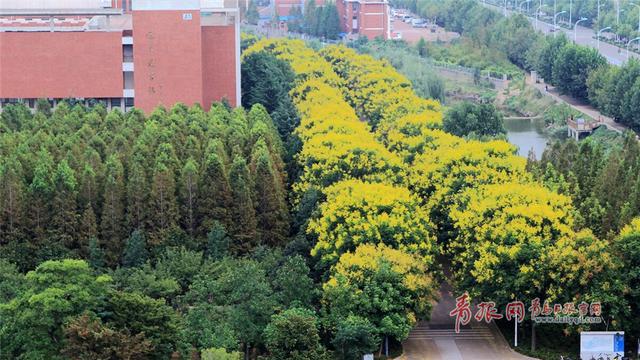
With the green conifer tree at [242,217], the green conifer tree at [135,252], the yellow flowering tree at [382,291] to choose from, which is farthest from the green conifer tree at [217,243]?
the yellow flowering tree at [382,291]

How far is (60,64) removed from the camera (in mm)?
41656

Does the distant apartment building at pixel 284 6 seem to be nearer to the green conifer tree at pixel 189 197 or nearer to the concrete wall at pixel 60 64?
the concrete wall at pixel 60 64

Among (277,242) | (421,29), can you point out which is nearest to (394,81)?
(277,242)

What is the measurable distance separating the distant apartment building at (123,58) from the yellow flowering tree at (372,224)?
14111 millimetres

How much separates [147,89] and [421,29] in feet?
169

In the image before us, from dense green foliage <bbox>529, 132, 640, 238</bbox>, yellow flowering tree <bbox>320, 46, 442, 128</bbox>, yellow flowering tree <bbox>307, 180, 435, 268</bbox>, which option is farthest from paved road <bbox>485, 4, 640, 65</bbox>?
yellow flowering tree <bbox>307, 180, 435, 268</bbox>

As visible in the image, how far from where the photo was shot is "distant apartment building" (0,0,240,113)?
135ft

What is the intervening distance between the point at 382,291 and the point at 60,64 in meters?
20.2

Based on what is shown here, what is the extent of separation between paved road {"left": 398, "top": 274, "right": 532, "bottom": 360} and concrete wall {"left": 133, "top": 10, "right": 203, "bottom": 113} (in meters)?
16.2

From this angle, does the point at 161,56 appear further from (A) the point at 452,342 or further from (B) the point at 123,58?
(A) the point at 452,342

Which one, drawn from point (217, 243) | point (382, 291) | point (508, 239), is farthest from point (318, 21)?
point (382, 291)

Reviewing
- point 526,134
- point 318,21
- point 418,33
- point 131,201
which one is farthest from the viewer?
point 418,33

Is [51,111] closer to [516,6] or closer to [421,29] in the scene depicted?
[421,29]

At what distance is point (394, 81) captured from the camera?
50.4m
